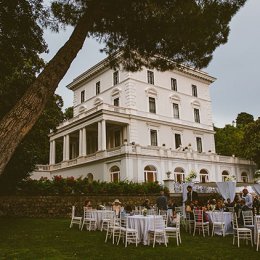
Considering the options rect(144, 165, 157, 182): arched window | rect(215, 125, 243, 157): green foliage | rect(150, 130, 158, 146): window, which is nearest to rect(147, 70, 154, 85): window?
rect(150, 130, 158, 146): window

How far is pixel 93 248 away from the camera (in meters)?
9.25

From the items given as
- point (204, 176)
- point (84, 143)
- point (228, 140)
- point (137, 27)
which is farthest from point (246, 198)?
point (228, 140)

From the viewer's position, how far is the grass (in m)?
8.30

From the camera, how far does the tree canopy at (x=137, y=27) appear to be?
9336 millimetres

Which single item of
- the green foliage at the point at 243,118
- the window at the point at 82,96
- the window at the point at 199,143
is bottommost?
the window at the point at 199,143

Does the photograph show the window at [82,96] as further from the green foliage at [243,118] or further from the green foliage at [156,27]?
the green foliage at [243,118]

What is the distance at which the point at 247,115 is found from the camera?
184ft

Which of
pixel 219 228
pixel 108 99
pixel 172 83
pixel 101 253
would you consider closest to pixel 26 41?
pixel 101 253

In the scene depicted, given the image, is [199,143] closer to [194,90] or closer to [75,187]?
[194,90]

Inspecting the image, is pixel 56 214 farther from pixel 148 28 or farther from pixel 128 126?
pixel 128 126

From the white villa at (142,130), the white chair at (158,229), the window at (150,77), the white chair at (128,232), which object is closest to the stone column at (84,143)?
the white villa at (142,130)

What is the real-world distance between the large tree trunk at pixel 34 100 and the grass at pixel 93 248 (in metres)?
3.32

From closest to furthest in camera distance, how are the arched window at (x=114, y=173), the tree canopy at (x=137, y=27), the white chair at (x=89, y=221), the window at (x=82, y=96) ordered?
the tree canopy at (x=137, y=27) → the white chair at (x=89, y=221) → the arched window at (x=114, y=173) → the window at (x=82, y=96)

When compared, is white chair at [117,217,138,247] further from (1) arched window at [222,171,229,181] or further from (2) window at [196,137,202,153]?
(2) window at [196,137,202,153]
